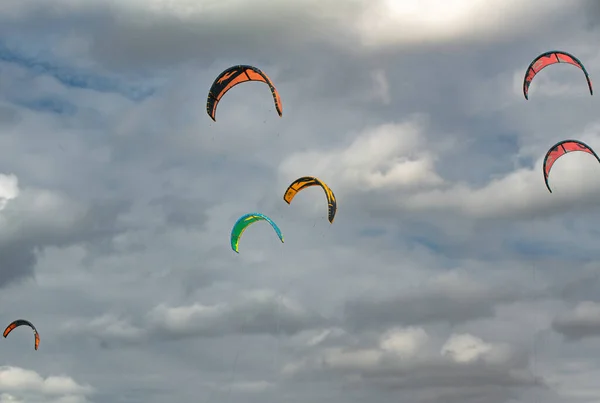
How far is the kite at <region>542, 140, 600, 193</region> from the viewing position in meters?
104

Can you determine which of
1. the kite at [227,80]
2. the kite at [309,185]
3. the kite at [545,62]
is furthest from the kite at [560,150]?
the kite at [227,80]

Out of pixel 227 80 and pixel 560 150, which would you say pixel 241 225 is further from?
pixel 560 150

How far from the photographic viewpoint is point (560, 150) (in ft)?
356

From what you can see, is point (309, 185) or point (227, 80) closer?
point (227, 80)

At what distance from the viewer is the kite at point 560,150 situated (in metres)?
104

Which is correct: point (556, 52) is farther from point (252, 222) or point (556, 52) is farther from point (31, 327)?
point (31, 327)

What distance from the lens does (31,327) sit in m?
131

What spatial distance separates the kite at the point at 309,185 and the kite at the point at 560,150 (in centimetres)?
1798

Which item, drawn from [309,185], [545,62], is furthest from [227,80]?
[545,62]

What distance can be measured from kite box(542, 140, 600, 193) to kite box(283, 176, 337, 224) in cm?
1798

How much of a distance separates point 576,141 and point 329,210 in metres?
21.7

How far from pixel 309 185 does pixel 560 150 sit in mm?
22535

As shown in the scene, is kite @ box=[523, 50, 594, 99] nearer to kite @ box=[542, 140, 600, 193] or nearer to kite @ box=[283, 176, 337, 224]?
kite @ box=[542, 140, 600, 193]

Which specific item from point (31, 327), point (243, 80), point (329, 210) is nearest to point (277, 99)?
point (243, 80)
